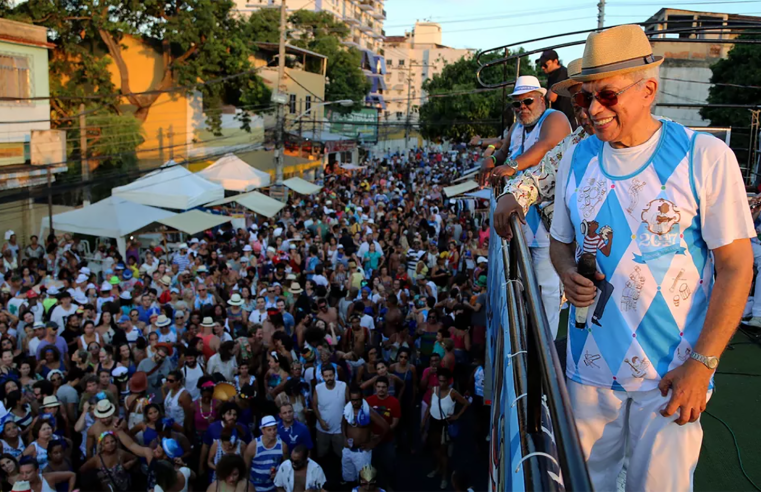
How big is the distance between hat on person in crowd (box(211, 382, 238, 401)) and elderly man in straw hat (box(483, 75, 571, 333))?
4.78m

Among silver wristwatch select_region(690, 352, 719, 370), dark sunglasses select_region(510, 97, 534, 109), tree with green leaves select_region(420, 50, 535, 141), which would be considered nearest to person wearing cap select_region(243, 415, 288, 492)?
dark sunglasses select_region(510, 97, 534, 109)

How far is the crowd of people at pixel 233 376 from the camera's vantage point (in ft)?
22.5

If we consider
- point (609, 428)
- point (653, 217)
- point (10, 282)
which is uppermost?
point (653, 217)

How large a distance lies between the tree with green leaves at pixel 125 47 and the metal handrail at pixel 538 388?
24913mm

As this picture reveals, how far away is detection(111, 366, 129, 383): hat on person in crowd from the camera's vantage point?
8.26 m

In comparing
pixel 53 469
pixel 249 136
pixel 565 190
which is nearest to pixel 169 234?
pixel 53 469

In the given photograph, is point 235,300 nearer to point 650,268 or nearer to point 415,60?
point 650,268

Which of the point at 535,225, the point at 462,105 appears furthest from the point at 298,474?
the point at 462,105

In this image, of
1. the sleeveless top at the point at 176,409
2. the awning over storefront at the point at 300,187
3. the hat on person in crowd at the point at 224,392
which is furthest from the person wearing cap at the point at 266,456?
the awning over storefront at the point at 300,187

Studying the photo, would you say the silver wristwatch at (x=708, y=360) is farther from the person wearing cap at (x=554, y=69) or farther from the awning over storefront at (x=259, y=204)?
the awning over storefront at (x=259, y=204)

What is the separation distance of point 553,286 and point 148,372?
6.25 metres

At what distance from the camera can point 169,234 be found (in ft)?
59.0

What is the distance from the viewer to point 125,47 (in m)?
28.8

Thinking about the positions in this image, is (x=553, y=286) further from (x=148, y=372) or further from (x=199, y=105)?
(x=199, y=105)
